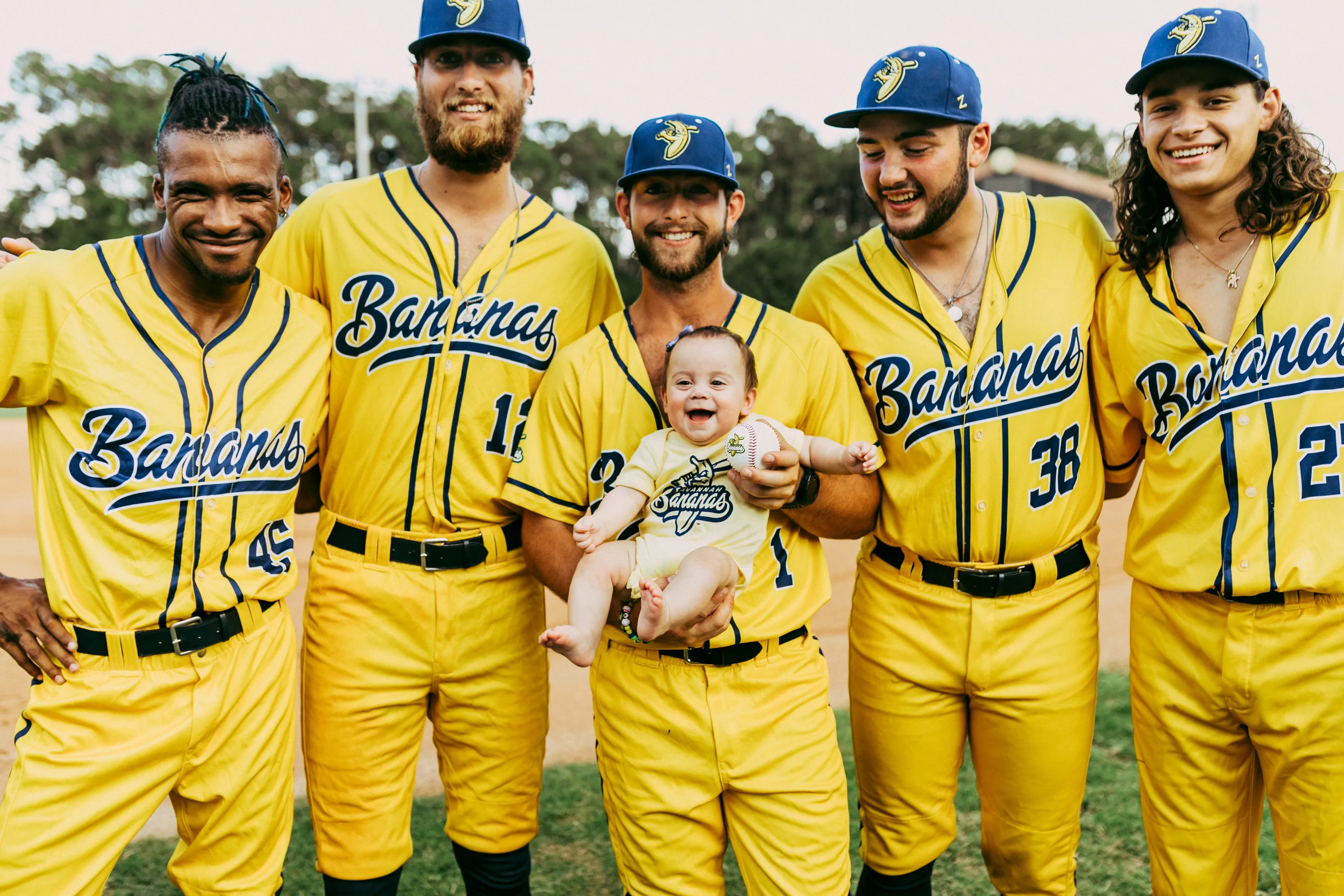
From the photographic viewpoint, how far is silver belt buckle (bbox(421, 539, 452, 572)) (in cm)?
333

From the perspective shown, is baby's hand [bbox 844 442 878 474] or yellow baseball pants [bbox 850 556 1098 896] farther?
yellow baseball pants [bbox 850 556 1098 896]

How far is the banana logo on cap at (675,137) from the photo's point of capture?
3.11 meters

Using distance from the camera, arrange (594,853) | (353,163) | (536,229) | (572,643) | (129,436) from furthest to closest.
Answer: (353,163) → (594,853) → (536,229) → (129,436) → (572,643)

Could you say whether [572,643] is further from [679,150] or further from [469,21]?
[469,21]

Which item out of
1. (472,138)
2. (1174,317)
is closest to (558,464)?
(472,138)

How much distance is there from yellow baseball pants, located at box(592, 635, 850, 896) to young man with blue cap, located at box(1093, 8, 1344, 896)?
41.5 inches

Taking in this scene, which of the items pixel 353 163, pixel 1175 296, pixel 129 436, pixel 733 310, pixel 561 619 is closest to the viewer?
pixel 129 436

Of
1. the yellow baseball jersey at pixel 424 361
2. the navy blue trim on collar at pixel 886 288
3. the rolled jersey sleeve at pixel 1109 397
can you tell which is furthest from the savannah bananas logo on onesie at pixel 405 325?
the rolled jersey sleeve at pixel 1109 397

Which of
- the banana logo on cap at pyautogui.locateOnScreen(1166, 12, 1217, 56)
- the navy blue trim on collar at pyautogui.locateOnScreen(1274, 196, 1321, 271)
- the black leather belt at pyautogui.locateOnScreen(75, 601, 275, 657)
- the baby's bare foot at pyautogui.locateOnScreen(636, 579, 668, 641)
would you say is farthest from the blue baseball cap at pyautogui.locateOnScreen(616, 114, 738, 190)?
the black leather belt at pyautogui.locateOnScreen(75, 601, 275, 657)

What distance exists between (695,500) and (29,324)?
6.01 feet

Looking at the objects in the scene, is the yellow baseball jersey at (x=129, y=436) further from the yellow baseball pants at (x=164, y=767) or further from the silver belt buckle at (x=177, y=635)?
the yellow baseball pants at (x=164, y=767)

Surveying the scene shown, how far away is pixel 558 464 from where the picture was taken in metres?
3.18

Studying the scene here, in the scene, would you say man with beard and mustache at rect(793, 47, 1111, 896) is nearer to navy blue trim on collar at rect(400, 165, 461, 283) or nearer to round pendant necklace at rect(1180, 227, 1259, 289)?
round pendant necklace at rect(1180, 227, 1259, 289)

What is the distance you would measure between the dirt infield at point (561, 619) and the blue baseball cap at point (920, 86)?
119 inches
